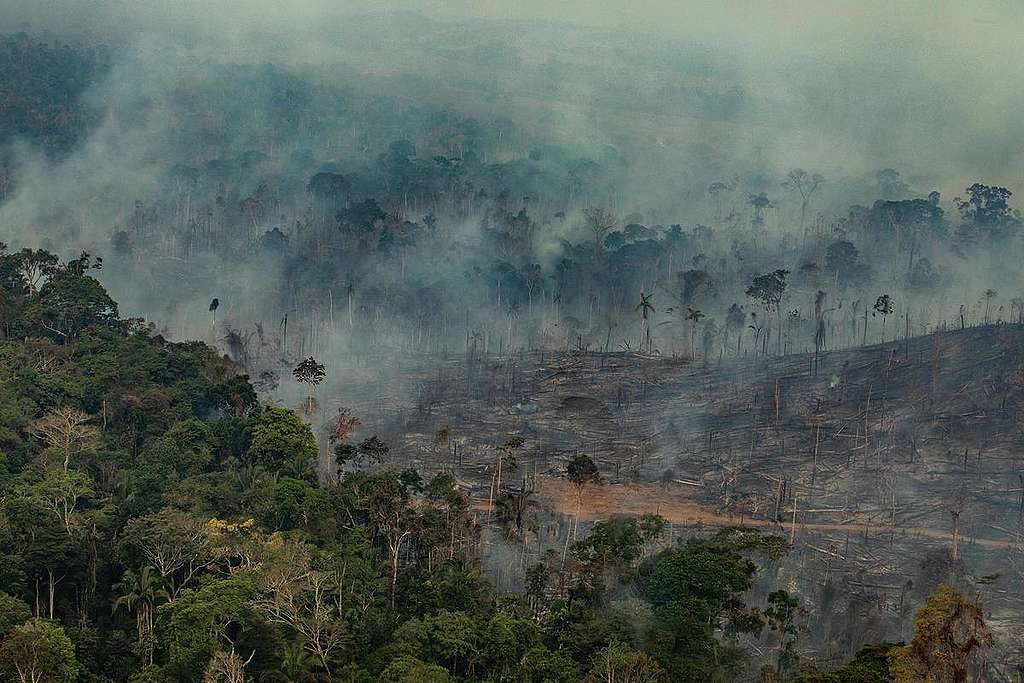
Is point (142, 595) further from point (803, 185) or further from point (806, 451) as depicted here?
point (803, 185)

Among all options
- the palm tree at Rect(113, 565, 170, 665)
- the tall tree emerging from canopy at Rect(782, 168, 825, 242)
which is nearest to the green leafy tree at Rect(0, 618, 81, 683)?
the palm tree at Rect(113, 565, 170, 665)

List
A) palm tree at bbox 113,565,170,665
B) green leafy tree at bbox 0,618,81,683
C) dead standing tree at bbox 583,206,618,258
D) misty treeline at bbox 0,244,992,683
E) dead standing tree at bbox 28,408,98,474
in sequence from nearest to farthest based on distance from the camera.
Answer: green leafy tree at bbox 0,618,81,683
misty treeline at bbox 0,244,992,683
palm tree at bbox 113,565,170,665
dead standing tree at bbox 28,408,98,474
dead standing tree at bbox 583,206,618,258

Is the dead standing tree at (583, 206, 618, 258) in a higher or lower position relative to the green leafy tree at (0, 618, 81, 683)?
higher

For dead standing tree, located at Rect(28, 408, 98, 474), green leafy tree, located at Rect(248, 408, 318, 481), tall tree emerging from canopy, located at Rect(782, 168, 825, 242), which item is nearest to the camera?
dead standing tree, located at Rect(28, 408, 98, 474)

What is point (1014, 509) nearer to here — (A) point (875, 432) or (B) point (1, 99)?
(A) point (875, 432)

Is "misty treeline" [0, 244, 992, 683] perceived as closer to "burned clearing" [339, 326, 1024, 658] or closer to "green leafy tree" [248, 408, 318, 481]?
"green leafy tree" [248, 408, 318, 481]

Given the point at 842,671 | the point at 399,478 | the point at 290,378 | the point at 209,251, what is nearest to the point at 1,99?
the point at 209,251

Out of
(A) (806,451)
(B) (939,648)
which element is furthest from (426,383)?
(B) (939,648)
